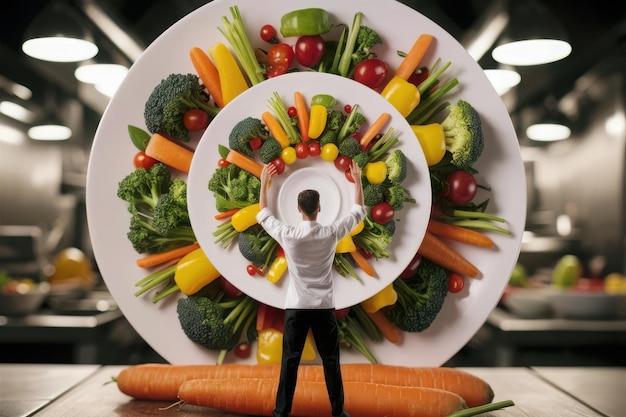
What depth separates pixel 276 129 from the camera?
1.92m

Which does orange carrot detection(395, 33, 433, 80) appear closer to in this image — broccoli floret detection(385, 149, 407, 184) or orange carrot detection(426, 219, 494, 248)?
broccoli floret detection(385, 149, 407, 184)

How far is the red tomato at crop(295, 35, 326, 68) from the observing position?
2012 mm

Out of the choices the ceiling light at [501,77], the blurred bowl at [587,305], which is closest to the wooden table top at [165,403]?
the blurred bowl at [587,305]

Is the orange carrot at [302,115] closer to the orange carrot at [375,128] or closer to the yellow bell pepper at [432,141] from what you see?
the orange carrot at [375,128]

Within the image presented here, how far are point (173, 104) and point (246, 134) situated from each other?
27cm

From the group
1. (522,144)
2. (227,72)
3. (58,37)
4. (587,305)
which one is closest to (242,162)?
(227,72)

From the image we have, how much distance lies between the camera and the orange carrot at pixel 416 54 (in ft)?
6.70

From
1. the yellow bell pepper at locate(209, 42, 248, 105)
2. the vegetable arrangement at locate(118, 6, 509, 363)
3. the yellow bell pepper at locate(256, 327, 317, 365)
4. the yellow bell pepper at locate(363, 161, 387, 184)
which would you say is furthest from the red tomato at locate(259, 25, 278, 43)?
the yellow bell pepper at locate(256, 327, 317, 365)

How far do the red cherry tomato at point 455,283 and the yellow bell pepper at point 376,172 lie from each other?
40cm

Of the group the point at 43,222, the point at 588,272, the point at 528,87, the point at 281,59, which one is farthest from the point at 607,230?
the point at 43,222

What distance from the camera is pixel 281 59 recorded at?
80.1 inches

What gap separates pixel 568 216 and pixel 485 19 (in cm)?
316

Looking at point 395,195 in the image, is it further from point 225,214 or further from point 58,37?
Answer: point 58,37

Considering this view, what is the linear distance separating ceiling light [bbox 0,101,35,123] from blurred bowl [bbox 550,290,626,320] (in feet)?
14.9
